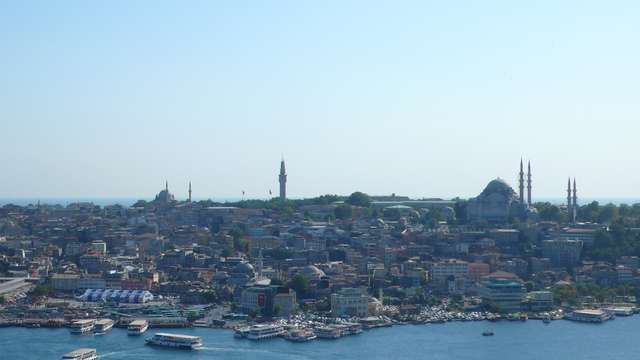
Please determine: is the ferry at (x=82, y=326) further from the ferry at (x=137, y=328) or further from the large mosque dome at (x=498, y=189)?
the large mosque dome at (x=498, y=189)

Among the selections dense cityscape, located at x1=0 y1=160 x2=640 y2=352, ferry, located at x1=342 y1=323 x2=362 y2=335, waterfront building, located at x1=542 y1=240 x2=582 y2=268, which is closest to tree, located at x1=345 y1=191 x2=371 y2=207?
dense cityscape, located at x1=0 y1=160 x2=640 y2=352

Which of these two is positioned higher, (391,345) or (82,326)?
(82,326)

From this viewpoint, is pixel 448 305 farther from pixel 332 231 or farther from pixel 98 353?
pixel 332 231

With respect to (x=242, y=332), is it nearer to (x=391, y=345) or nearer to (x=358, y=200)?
(x=391, y=345)

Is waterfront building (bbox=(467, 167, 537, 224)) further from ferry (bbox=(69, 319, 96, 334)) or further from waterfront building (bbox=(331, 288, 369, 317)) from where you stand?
A: ferry (bbox=(69, 319, 96, 334))

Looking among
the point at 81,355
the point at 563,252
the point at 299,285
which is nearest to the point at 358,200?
the point at 563,252

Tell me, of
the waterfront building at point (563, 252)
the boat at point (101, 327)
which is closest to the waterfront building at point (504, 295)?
the waterfront building at point (563, 252)
